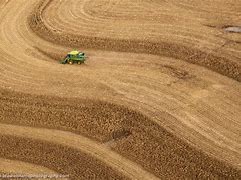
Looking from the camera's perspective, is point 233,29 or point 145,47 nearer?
point 145,47

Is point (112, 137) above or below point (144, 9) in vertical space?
below

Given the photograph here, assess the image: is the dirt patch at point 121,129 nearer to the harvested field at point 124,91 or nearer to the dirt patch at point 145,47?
the harvested field at point 124,91

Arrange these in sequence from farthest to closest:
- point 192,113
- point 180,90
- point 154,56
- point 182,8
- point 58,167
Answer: point 182,8
point 154,56
point 180,90
point 192,113
point 58,167

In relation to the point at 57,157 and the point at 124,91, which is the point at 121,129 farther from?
the point at 57,157

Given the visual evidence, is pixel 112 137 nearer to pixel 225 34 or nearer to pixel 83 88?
pixel 83 88

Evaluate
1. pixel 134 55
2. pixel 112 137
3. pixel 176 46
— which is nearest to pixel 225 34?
pixel 176 46

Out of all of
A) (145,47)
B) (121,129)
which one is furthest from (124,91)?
(145,47)

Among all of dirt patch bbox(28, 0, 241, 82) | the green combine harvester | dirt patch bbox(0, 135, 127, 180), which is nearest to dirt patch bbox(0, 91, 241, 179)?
dirt patch bbox(0, 135, 127, 180)

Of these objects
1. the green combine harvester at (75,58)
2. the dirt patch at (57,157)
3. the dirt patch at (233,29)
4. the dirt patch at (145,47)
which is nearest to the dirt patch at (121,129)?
the dirt patch at (57,157)
